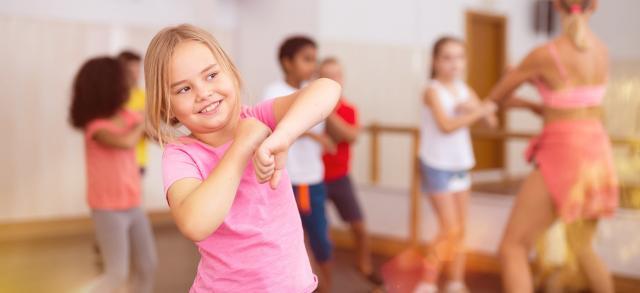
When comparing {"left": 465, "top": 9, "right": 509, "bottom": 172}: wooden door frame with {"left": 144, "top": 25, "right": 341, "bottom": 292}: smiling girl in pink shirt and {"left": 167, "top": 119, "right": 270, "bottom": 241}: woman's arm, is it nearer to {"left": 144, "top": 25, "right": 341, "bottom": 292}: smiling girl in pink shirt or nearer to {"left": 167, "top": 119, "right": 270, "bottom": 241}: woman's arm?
{"left": 144, "top": 25, "right": 341, "bottom": 292}: smiling girl in pink shirt

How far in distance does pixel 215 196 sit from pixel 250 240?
0.21 meters

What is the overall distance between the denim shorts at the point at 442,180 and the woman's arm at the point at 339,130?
44 cm

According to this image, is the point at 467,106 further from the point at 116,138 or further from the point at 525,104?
the point at 116,138

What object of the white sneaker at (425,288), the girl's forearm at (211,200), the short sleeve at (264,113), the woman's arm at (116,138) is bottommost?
the white sneaker at (425,288)

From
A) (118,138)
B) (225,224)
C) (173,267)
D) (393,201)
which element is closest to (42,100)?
(173,267)

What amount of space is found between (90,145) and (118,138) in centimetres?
14

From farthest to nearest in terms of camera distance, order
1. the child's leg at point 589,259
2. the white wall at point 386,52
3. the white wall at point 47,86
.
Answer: the white wall at point 386,52 < the white wall at point 47,86 < the child's leg at point 589,259

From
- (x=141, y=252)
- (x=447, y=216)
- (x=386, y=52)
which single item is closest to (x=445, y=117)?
(x=447, y=216)

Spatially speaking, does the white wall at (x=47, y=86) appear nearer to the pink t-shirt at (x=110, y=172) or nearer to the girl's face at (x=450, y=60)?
the pink t-shirt at (x=110, y=172)

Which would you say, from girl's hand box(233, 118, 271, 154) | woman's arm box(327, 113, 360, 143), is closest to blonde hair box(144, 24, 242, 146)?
girl's hand box(233, 118, 271, 154)

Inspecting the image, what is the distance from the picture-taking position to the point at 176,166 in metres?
1.19

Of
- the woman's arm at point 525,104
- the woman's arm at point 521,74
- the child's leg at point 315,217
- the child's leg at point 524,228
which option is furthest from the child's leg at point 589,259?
the child's leg at point 315,217

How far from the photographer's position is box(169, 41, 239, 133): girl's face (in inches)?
46.2

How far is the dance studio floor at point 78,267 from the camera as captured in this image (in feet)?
Answer: 14.0
